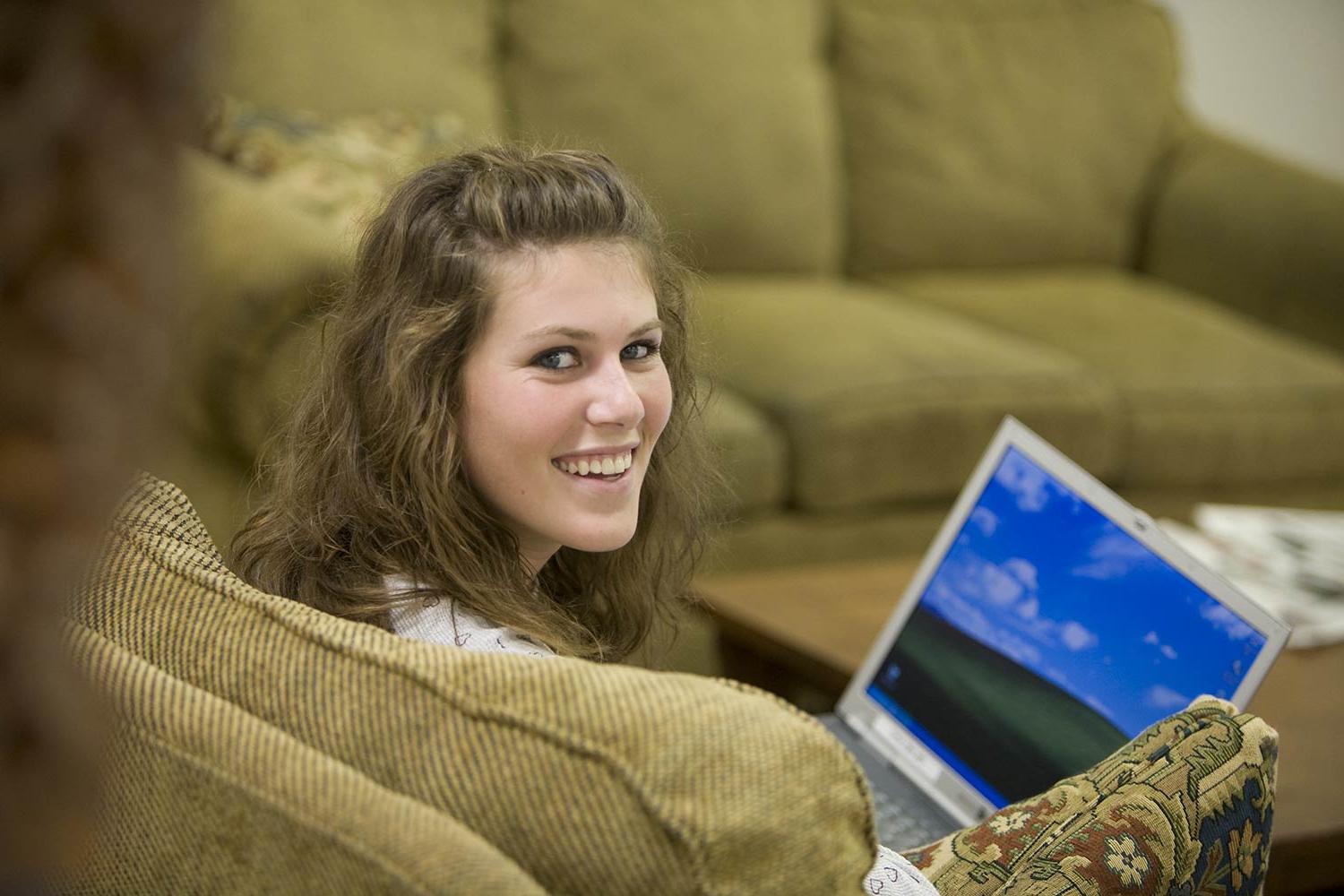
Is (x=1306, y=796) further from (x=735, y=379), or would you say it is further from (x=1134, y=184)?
(x=1134, y=184)

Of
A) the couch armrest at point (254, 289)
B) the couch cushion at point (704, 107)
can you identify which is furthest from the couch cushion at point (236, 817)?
the couch cushion at point (704, 107)

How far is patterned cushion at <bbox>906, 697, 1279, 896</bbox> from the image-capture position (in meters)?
0.83

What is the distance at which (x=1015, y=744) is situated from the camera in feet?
Result: 4.58

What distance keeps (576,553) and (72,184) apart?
3.86 ft

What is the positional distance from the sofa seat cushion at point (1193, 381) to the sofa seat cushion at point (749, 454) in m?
0.69

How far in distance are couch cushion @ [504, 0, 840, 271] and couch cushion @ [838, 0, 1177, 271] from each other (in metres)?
0.11

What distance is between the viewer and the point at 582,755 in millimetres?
590

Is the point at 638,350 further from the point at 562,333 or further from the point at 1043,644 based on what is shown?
the point at 1043,644

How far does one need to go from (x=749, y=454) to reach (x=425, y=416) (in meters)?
1.28

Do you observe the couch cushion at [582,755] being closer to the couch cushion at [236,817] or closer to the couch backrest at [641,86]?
the couch cushion at [236,817]

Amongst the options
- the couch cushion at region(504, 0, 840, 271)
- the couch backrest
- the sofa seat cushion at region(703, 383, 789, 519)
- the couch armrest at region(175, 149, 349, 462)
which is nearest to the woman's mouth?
the couch armrest at region(175, 149, 349, 462)

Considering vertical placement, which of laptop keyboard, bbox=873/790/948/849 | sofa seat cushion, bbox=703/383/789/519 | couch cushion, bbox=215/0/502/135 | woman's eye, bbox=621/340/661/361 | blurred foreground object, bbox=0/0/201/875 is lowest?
sofa seat cushion, bbox=703/383/789/519

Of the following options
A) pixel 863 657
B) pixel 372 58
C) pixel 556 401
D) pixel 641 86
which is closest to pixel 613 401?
pixel 556 401

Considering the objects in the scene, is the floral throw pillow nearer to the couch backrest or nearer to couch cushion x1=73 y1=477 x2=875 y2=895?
the couch backrest
